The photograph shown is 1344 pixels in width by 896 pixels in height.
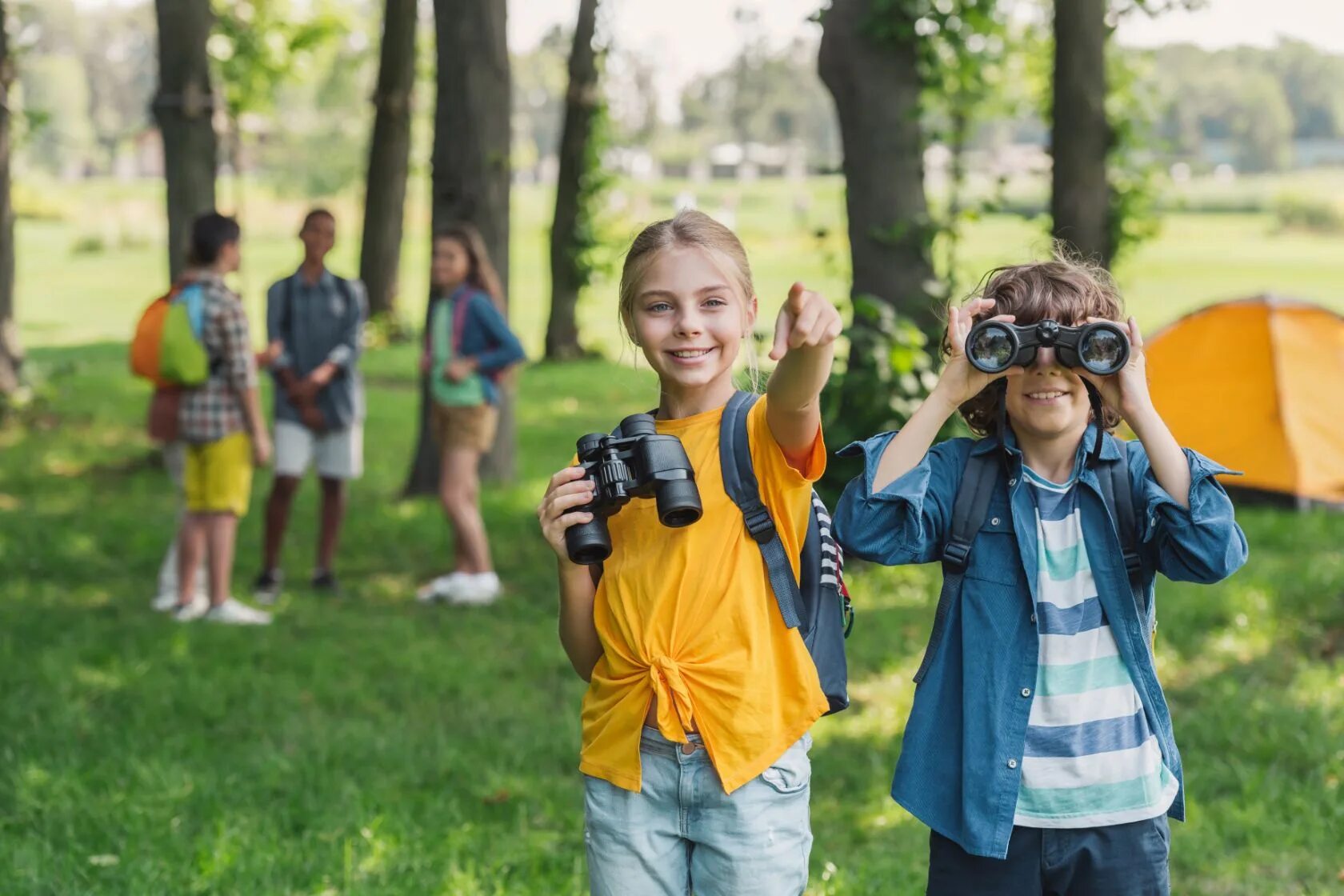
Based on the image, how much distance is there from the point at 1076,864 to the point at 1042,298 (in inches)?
40.3

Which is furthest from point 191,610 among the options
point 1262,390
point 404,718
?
point 1262,390

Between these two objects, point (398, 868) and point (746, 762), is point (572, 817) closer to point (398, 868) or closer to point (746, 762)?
point (398, 868)

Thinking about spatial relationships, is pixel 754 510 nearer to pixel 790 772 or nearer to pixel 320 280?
pixel 790 772

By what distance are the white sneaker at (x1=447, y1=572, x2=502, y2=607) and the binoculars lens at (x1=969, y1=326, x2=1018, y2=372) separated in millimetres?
5235

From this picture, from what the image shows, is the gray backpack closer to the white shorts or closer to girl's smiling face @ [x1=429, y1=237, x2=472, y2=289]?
girl's smiling face @ [x1=429, y1=237, x2=472, y2=289]

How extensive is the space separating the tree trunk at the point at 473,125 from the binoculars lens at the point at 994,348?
6.86 m

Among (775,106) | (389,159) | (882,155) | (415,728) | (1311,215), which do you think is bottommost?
(415,728)

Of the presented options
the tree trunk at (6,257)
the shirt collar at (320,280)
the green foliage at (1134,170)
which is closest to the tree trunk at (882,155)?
the shirt collar at (320,280)

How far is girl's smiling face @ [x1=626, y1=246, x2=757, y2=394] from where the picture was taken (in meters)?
2.60

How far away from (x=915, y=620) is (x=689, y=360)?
14.7 ft

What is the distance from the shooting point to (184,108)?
9.87 meters

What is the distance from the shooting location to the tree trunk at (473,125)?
919 cm

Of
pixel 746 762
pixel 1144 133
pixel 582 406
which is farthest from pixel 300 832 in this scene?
pixel 1144 133

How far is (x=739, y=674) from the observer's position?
2.57 meters
